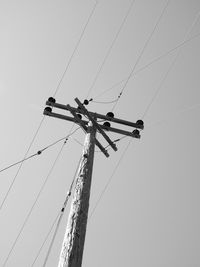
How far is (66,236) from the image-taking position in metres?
4.30

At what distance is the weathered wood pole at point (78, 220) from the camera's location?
396 centimetres

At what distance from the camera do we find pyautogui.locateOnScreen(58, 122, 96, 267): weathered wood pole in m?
3.96

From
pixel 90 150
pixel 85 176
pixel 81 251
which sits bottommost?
pixel 81 251

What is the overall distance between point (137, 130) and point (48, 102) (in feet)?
8.05

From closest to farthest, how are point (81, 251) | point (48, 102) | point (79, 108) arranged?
point (81, 251) < point (79, 108) < point (48, 102)

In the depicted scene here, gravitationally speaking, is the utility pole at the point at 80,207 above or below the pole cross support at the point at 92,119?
below

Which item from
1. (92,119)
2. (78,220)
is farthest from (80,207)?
(92,119)

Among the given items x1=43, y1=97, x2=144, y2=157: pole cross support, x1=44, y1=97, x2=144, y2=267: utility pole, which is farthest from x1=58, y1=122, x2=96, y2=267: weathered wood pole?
x1=43, y1=97, x2=144, y2=157: pole cross support

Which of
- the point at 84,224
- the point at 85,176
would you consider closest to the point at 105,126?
the point at 85,176

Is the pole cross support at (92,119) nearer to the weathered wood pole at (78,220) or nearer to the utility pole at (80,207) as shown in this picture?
the utility pole at (80,207)

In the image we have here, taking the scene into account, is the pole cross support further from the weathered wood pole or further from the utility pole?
the weathered wood pole

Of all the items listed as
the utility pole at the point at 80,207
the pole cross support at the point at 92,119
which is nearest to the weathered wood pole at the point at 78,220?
the utility pole at the point at 80,207

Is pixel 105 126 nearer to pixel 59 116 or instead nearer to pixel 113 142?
pixel 113 142

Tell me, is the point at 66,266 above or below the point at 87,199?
below
